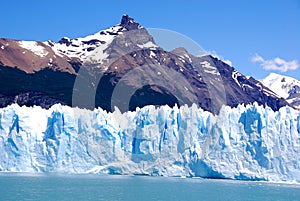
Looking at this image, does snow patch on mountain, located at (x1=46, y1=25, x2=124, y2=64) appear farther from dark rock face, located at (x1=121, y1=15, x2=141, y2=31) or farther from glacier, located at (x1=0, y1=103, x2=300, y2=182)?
glacier, located at (x1=0, y1=103, x2=300, y2=182)

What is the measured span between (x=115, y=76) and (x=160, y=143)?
70.6m

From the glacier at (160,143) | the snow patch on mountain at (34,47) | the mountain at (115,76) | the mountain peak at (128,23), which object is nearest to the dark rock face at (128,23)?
the mountain peak at (128,23)

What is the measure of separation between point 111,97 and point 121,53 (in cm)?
3293

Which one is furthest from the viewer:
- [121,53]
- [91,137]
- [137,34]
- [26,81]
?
[137,34]

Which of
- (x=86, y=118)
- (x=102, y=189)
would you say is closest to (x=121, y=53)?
(x=86, y=118)

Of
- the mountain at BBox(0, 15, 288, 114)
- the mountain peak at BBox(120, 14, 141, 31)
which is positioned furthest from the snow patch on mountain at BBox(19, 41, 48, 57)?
the mountain peak at BBox(120, 14, 141, 31)

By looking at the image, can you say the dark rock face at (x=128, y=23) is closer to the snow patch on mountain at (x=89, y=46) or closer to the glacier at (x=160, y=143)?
the snow patch on mountain at (x=89, y=46)

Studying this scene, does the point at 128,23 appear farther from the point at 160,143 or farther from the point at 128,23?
the point at 160,143

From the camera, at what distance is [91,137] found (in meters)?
43.8

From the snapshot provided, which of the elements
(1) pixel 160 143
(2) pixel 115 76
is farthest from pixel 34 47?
(1) pixel 160 143

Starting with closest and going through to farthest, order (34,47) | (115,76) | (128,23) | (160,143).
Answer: (160,143)
(115,76)
(34,47)
(128,23)

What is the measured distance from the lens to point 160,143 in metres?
43.5

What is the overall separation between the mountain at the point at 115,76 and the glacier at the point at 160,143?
118 feet

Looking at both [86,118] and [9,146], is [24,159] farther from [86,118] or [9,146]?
[86,118]
